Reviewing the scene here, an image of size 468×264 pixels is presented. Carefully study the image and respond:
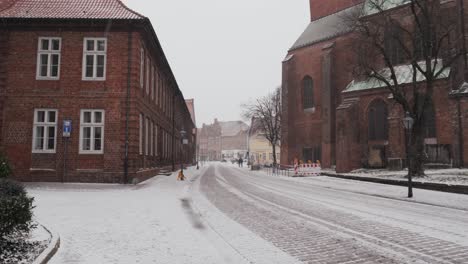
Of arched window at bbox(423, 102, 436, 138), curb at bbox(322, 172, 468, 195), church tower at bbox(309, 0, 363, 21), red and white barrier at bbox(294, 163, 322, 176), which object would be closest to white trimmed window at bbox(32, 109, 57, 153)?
curb at bbox(322, 172, 468, 195)

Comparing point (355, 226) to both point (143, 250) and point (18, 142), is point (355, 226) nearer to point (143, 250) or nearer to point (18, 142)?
point (143, 250)

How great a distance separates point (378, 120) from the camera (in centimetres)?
3338

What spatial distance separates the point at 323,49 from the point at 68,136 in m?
29.2

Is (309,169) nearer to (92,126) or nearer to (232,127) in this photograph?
(92,126)

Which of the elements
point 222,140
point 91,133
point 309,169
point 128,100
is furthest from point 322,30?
point 222,140

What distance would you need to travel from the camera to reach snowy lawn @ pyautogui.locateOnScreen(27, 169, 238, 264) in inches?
235

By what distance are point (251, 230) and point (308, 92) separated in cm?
3767

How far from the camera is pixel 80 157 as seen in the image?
62.7 feet

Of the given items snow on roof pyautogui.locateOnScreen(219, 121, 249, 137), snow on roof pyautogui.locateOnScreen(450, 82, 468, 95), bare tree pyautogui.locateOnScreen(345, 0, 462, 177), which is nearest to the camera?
bare tree pyautogui.locateOnScreen(345, 0, 462, 177)

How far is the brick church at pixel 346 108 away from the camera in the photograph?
26.7 m

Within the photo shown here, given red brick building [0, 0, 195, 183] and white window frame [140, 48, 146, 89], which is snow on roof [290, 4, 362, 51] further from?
red brick building [0, 0, 195, 183]

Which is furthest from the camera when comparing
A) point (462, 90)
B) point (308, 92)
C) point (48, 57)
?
point (308, 92)

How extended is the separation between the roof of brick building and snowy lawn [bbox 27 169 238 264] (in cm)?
978

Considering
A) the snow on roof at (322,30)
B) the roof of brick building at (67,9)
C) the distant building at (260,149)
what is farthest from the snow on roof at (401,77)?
the distant building at (260,149)
